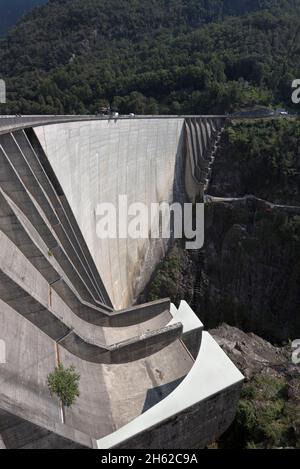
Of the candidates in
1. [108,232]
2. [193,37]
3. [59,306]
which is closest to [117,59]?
[193,37]

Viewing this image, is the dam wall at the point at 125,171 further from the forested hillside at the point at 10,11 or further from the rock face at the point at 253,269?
the forested hillside at the point at 10,11

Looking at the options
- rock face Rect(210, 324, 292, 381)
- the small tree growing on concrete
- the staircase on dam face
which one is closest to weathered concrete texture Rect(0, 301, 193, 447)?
the small tree growing on concrete

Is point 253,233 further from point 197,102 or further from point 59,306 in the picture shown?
point 197,102

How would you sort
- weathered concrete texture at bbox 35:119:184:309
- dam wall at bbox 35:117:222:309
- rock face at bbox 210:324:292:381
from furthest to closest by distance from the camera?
dam wall at bbox 35:117:222:309, weathered concrete texture at bbox 35:119:184:309, rock face at bbox 210:324:292:381

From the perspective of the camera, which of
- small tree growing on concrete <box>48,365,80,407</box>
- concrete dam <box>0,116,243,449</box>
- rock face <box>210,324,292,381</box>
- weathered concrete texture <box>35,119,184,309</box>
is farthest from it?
weathered concrete texture <box>35,119,184,309</box>

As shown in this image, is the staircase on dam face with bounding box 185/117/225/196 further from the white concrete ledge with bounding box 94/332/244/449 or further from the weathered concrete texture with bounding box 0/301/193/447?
the white concrete ledge with bounding box 94/332/244/449

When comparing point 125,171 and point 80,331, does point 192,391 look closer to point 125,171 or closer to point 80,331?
point 80,331

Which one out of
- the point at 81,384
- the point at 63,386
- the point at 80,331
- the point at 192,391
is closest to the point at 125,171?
the point at 80,331
